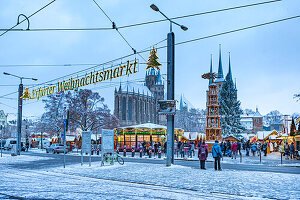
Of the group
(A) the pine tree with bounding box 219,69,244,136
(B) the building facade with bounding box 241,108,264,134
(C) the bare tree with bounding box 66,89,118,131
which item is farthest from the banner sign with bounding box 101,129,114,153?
(B) the building facade with bounding box 241,108,264,134

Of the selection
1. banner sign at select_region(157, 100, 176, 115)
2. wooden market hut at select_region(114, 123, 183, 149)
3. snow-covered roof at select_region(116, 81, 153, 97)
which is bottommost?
wooden market hut at select_region(114, 123, 183, 149)

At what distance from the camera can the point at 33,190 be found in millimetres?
8602

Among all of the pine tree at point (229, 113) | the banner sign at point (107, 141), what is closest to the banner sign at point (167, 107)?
the banner sign at point (107, 141)

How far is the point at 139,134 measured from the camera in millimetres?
38031

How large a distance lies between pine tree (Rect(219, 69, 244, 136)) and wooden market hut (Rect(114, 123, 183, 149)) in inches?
836

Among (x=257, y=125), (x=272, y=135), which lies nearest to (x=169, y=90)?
(x=272, y=135)

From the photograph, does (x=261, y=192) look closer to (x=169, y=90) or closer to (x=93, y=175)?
(x=93, y=175)

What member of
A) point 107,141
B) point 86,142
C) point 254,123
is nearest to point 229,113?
point 107,141

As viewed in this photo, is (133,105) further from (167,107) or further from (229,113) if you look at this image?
(167,107)

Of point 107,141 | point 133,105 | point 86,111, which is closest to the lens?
point 107,141

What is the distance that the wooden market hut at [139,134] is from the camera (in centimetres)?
3722

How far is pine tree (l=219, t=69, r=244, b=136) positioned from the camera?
56.3 m

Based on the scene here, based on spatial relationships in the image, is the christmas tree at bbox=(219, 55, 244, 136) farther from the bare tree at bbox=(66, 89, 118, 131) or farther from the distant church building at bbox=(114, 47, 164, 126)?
Result: the distant church building at bbox=(114, 47, 164, 126)

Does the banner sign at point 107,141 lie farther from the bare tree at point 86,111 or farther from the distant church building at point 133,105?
the distant church building at point 133,105
